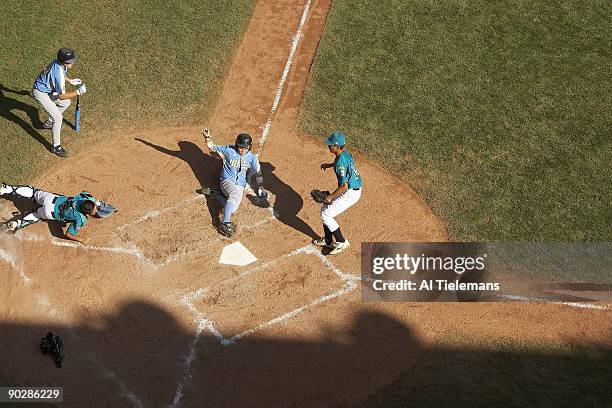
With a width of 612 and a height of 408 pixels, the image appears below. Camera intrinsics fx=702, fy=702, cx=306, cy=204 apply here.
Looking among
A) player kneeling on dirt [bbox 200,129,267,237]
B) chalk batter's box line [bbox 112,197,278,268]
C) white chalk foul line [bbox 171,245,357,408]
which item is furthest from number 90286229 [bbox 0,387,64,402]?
player kneeling on dirt [bbox 200,129,267,237]

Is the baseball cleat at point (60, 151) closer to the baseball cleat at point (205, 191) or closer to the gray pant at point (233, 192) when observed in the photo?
the baseball cleat at point (205, 191)

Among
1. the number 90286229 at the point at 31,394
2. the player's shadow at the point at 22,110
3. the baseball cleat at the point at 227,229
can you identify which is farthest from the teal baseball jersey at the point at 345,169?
the player's shadow at the point at 22,110

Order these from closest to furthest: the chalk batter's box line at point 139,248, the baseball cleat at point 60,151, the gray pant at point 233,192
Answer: the chalk batter's box line at point 139,248 → the gray pant at point 233,192 → the baseball cleat at point 60,151

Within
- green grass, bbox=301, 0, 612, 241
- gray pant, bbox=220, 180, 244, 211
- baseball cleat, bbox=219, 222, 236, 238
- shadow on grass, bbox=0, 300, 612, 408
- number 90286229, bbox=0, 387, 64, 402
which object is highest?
green grass, bbox=301, 0, 612, 241

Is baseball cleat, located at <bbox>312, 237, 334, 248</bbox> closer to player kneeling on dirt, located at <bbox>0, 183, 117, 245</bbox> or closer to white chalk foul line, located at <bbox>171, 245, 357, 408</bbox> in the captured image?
white chalk foul line, located at <bbox>171, 245, 357, 408</bbox>

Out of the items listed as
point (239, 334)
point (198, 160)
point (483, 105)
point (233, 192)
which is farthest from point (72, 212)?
point (483, 105)

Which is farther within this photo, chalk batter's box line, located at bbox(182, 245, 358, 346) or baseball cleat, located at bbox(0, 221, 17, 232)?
baseball cleat, located at bbox(0, 221, 17, 232)

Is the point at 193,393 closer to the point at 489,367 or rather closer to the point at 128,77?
the point at 489,367
